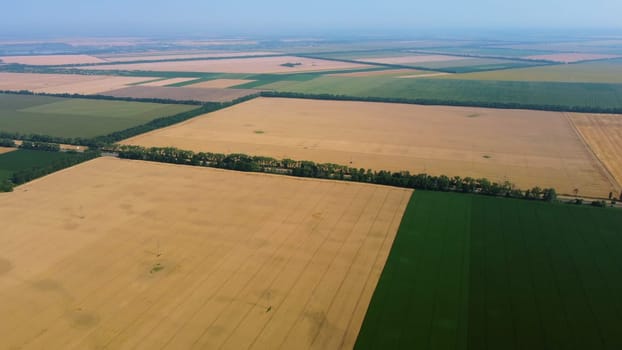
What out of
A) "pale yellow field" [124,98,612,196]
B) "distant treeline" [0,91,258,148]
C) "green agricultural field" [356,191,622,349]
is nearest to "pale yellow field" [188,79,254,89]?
"pale yellow field" [124,98,612,196]

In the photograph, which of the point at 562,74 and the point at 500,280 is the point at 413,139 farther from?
the point at 562,74

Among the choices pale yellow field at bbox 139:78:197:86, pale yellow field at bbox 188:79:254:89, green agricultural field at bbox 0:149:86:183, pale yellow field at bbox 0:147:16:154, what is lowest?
green agricultural field at bbox 0:149:86:183

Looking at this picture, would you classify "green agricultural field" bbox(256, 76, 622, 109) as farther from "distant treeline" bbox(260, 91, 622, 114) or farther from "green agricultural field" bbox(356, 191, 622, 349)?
"green agricultural field" bbox(356, 191, 622, 349)

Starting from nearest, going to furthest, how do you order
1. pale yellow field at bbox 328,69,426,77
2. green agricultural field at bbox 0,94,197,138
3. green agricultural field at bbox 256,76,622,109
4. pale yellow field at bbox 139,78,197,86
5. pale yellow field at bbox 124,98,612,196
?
pale yellow field at bbox 124,98,612,196, green agricultural field at bbox 0,94,197,138, green agricultural field at bbox 256,76,622,109, pale yellow field at bbox 139,78,197,86, pale yellow field at bbox 328,69,426,77

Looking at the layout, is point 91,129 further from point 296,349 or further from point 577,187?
point 577,187

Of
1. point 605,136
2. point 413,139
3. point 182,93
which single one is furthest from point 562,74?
point 182,93

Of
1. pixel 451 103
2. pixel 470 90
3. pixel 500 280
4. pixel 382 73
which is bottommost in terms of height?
pixel 500 280
